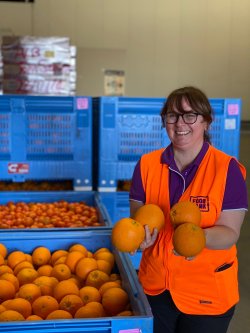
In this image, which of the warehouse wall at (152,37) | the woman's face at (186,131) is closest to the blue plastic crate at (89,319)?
the woman's face at (186,131)

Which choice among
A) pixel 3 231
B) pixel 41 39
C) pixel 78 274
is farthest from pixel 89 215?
pixel 41 39

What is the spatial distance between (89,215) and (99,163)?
562mm

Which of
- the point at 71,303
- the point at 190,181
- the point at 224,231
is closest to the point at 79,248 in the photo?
the point at 71,303

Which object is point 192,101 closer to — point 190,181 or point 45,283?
point 190,181

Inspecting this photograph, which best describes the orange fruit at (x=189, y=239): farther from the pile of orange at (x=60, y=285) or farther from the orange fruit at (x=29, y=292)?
the orange fruit at (x=29, y=292)

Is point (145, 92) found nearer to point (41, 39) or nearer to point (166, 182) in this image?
point (41, 39)

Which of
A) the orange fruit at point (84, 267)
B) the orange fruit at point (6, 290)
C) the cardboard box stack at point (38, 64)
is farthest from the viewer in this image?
the cardboard box stack at point (38, 64)

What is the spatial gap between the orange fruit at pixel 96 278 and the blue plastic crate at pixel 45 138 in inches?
66.1

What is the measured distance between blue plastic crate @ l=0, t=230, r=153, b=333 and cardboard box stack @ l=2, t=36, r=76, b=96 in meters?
4.79

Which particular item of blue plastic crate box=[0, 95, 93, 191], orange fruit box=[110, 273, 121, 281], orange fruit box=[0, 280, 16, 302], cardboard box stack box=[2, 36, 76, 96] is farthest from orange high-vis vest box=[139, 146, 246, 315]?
cardboard box stack box=[2, 36, 76, 96]

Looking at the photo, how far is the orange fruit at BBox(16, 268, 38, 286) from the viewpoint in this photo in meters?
1.84

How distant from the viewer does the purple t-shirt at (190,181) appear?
1.47 metres

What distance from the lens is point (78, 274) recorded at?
188cm

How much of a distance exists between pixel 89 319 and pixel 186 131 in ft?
2.18
